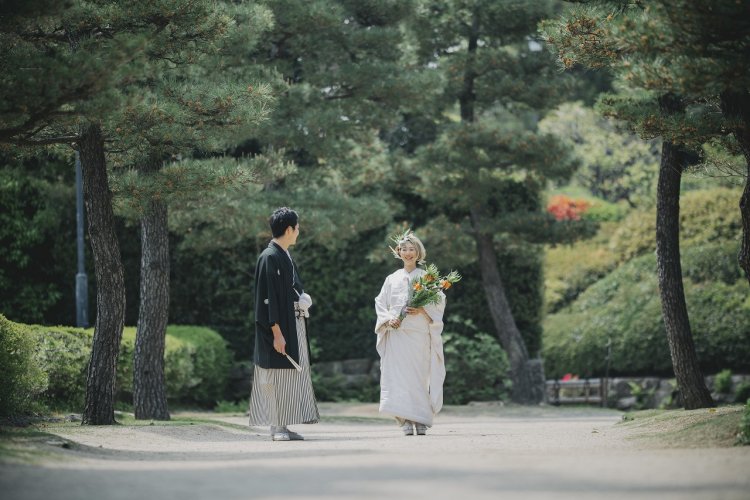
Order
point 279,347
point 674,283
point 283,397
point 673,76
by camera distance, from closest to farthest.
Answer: point 673,76 → point 279,347 → point 283,397 → point 674,283

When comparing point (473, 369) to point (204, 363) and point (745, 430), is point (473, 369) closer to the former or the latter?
point (204, 363)

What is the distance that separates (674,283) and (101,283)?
6369mm

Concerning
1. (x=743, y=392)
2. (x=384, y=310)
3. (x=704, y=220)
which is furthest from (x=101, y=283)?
(x=704, y=220)

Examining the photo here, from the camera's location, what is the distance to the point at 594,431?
11.4 metres

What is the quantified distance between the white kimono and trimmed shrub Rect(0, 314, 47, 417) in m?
3.61

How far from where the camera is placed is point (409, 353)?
37.9 ft

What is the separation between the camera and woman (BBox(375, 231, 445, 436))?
11.4 meters

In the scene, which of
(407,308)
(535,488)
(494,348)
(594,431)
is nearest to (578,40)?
(407,308)

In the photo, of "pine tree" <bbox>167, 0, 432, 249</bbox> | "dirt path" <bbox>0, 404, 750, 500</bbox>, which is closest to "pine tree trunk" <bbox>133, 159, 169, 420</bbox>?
"pine tree" <bbox>167, 0, 432, 249</bbox>

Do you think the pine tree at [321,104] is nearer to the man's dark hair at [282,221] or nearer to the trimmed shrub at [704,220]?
the man's dark hair at [282,221]

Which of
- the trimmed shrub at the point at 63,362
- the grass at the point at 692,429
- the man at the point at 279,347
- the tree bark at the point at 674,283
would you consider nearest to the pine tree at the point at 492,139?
the tree bark at the point at 674,283

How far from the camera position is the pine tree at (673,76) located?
8.53m

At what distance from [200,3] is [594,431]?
5.91 meters

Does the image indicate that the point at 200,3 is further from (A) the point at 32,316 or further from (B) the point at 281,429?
(A) the point at 32,316
